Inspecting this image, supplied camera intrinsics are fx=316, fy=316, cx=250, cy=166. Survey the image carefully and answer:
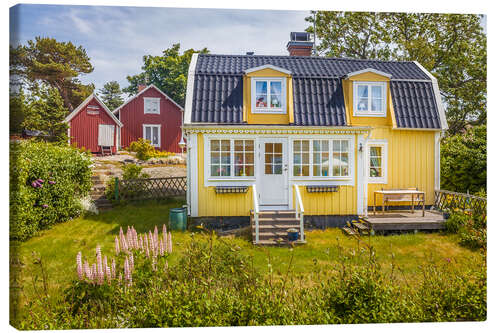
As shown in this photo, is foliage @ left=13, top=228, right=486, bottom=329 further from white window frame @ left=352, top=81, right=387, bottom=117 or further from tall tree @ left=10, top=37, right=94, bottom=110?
white window frame @ left=352, top=81, right=387, bottom=117

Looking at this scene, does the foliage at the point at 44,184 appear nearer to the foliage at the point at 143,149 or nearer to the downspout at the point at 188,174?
the foliage at the point at 143,149

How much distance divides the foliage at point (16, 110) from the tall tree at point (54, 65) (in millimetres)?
233

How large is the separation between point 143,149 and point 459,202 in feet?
19.2

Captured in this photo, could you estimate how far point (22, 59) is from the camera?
11.3 ft

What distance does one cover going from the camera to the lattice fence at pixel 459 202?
15.7 ft

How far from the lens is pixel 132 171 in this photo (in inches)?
250

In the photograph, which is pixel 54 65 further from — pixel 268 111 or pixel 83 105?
pixel 268 111

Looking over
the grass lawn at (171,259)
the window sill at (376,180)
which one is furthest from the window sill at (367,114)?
the grass lawn at (171,259)

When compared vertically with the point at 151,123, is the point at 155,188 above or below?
below

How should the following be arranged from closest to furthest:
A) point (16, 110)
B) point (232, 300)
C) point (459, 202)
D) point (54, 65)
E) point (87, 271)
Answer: point (87, 271)
point (232, 300)
point (16, 110)
point (54, 65)
point (459, 202)

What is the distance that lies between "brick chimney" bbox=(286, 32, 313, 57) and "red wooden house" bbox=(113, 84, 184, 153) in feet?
8.43

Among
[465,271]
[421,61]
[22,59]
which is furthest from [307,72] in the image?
[22,59]

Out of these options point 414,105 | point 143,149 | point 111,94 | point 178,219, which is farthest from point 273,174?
point 414,105

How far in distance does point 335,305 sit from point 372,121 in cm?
458
